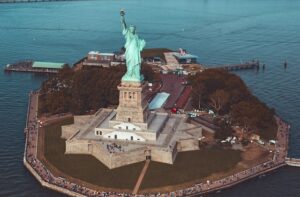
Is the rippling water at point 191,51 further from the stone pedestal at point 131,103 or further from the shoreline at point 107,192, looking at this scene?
the stone pedestal at point 131,103

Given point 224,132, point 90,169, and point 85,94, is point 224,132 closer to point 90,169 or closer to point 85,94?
point 90,169

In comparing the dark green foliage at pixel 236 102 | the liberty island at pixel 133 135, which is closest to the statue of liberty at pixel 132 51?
the liberty island at pixel 133 135

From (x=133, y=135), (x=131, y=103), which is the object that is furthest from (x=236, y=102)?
(x=133, y=135)

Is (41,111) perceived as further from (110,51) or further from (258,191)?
(110,51)

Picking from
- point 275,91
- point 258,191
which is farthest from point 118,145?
point 275,91

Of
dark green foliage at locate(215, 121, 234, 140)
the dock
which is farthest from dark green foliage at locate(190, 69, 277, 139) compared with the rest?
the dock

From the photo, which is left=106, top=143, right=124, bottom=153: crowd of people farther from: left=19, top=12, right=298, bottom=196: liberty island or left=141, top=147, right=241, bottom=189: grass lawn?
left=141, top=147, right=241, bottom=189: grass lawn
